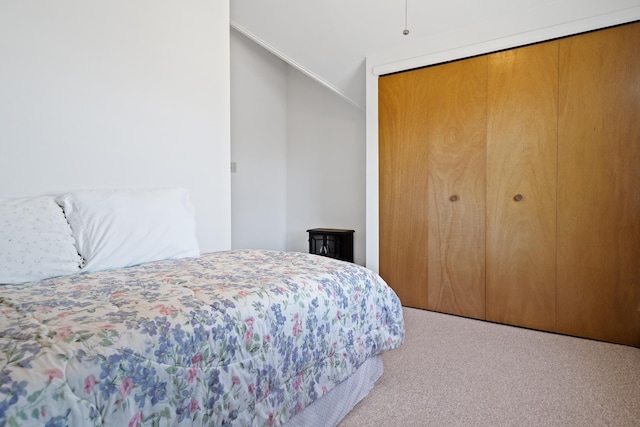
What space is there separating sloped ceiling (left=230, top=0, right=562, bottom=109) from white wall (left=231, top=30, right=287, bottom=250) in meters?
0.70

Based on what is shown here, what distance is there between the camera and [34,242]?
1.36 metres

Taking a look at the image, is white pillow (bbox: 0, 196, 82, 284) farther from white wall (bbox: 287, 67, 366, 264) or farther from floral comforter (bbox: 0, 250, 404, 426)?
white wall (bbox: 287, 67, 366, 264)

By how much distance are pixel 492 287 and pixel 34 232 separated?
9.08 ft

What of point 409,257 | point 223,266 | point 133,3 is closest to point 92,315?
point 223,266

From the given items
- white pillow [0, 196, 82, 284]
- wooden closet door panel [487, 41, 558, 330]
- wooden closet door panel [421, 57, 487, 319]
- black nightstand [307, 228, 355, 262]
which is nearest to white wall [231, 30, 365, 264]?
black nightstand [307, 228, 355, 262]

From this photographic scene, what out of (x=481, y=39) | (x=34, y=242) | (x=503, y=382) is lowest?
(x=503, y=382)

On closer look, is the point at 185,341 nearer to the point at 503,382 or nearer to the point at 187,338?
the point at 187,338

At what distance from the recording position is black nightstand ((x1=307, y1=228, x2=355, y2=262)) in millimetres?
3898

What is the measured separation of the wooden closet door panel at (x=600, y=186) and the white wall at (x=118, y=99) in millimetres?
2414

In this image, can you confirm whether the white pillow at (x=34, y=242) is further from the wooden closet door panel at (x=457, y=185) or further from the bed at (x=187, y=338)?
the wooden closet door panel at (x=457, y=185)

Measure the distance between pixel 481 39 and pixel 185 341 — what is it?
2.79m

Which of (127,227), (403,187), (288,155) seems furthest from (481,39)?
(288,155)

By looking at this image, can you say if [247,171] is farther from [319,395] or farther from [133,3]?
[319,395]

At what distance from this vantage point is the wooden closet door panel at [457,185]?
2549 mm
